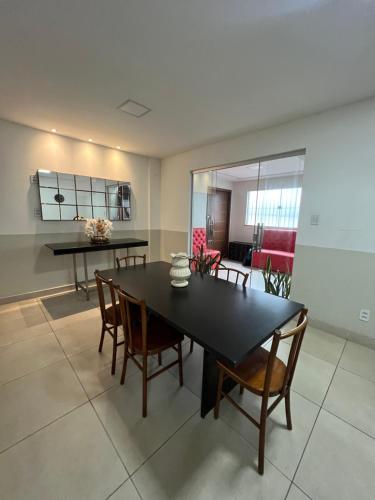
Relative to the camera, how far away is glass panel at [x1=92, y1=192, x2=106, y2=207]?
364 centimetres

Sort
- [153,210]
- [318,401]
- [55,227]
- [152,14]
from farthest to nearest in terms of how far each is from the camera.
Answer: [153,210] → [55,227] → [318,401] → [152,14]

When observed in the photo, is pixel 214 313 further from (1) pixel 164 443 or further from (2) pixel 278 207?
(2) pixel 278 207

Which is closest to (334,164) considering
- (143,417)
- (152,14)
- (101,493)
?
(152,14)

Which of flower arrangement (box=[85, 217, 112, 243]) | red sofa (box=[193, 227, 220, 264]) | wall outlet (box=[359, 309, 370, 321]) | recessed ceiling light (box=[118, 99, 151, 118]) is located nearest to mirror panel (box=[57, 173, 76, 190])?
flower arrangement (box=[85, 217, 112, 243])

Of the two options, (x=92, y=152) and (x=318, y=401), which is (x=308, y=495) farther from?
(x=92, y=152)

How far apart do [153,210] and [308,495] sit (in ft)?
14.0

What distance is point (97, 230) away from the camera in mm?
3350

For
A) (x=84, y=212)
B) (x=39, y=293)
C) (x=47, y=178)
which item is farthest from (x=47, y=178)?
(x=39, y=293)

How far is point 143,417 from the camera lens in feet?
4.65

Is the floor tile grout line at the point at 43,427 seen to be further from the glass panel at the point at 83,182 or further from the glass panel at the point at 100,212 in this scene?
the glass panel at the point at 83,182

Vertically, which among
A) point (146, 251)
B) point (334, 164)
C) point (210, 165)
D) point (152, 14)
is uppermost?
point (152, 14)

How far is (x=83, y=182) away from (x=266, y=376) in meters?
3.68

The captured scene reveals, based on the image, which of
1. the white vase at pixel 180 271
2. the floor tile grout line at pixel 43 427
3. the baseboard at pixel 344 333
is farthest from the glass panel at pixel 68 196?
the baseboard at pixel 344 333

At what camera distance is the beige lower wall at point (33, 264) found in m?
2.96
